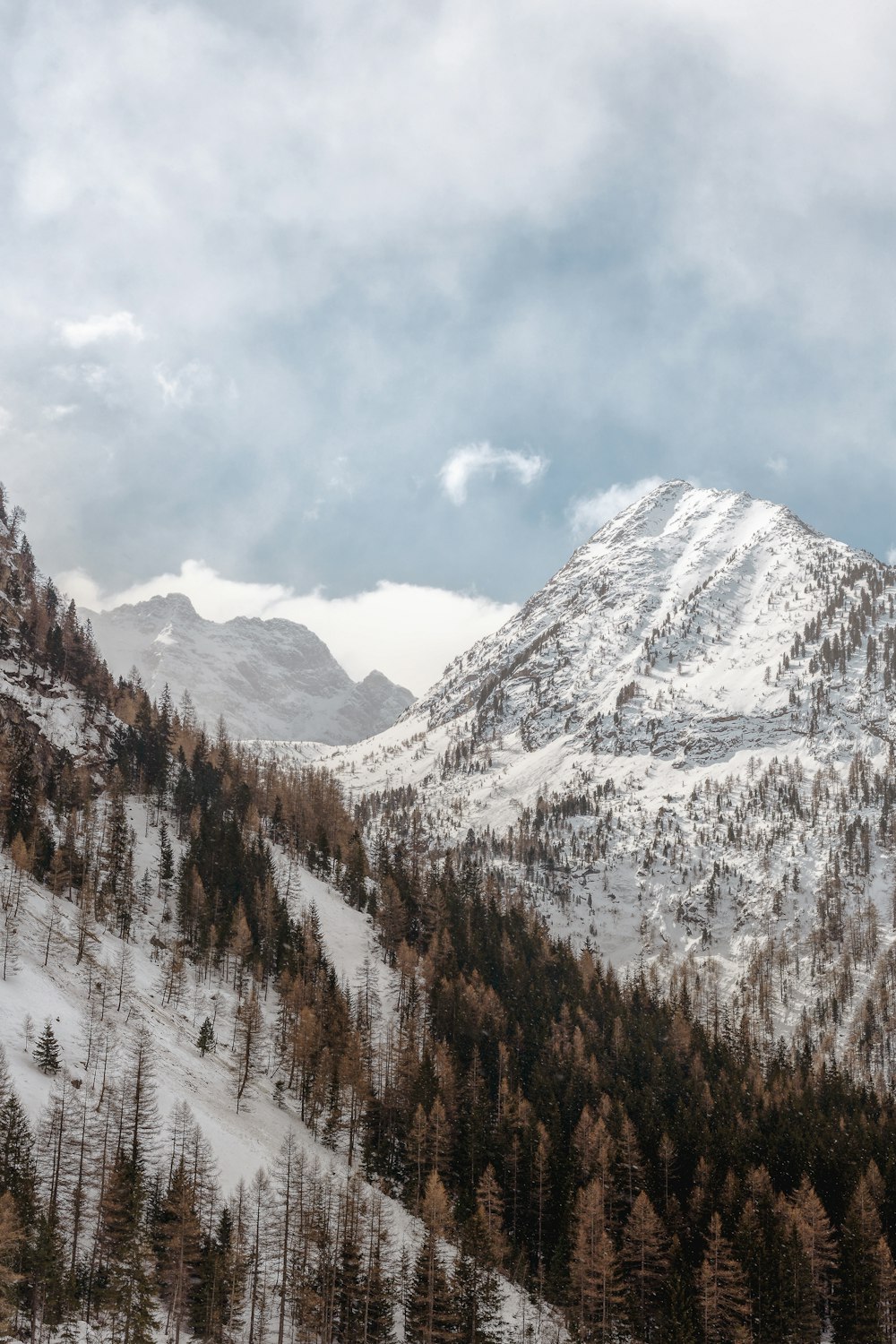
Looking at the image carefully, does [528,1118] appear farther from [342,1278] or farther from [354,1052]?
[342,1278]

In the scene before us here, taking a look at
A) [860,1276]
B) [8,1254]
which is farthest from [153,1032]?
[860,1276]

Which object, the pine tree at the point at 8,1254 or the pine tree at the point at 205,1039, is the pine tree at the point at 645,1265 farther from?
the pine tree at the point at 8,1254

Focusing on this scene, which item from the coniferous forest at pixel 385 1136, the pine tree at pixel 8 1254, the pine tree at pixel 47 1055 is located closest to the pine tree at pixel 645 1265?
the coniferous forest at pixel 385 1136

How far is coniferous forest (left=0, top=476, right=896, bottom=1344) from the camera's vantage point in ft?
175

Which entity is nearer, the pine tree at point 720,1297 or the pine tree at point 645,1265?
the pine tree at point 720,1297

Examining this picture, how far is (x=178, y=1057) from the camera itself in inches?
3115

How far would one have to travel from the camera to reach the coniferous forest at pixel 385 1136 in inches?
2096

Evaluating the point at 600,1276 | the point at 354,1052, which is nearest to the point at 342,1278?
the point at 600,1276

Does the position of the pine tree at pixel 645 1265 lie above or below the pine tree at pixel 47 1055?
below

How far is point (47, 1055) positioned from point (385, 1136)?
37.2m

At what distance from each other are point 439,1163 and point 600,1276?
57.6 feet

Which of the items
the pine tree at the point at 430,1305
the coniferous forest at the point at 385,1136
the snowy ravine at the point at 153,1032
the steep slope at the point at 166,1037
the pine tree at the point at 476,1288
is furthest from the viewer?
the snowy ravine at the point at 153,1032

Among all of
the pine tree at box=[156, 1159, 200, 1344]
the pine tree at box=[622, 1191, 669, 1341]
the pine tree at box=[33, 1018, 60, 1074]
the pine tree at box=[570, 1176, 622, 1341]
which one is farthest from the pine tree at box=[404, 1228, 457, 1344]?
the pine tree at box=[33, 1018, 60, 1074]

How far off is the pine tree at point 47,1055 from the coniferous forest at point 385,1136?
223 mm
